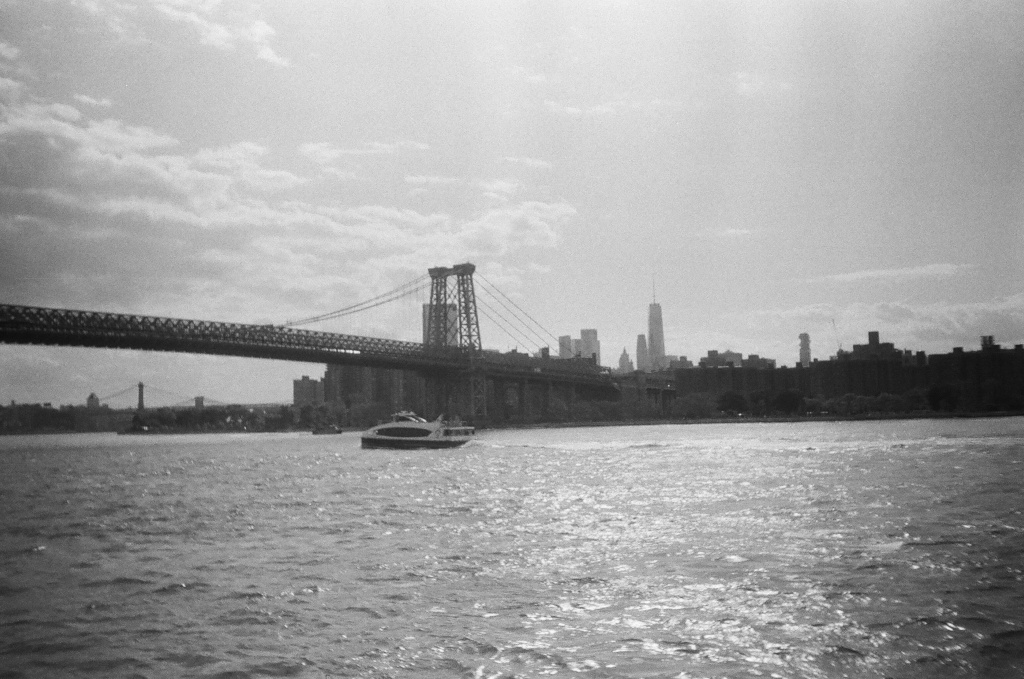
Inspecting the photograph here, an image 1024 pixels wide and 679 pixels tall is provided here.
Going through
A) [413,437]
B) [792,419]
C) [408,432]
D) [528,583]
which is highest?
[408,432]

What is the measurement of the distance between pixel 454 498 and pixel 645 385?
12536 centimetres

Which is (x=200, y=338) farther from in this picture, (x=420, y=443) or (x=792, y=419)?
(x=792, y=419)

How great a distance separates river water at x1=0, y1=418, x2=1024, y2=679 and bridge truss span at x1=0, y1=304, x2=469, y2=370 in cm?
3856

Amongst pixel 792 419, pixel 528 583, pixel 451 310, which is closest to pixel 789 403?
pixel 792 419

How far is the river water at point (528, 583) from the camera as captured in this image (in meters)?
9.55

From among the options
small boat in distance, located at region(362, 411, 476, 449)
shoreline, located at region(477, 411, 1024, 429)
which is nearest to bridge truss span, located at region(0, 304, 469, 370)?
small boat in distance, located at region(362, 411, 476, 449)

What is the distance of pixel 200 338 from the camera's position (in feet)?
236

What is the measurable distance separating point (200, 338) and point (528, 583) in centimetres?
6409

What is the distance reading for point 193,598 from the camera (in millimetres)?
12844

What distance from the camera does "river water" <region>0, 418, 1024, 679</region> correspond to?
376 inches

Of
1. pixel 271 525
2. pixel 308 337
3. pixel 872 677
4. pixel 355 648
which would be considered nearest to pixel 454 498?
pixel 271 525

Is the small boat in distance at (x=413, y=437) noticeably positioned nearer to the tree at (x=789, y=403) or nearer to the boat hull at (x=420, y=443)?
the boat hull at (x=420, y=443)

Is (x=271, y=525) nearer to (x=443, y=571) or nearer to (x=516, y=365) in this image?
(x=443, y=571)

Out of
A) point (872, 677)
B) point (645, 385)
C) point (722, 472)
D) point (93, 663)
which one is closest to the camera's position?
point (872, 677)
